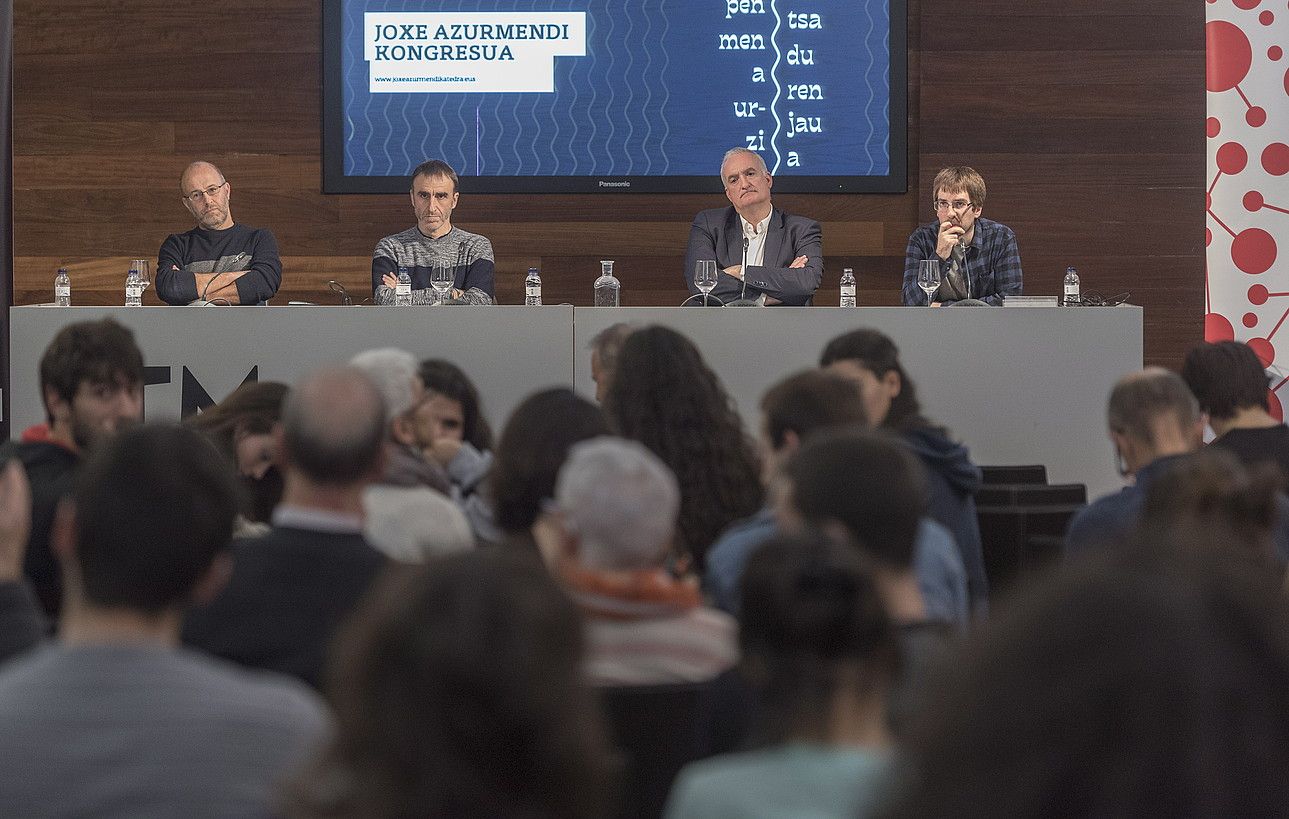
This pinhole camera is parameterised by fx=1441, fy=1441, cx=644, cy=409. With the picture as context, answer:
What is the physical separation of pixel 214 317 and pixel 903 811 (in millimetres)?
4955

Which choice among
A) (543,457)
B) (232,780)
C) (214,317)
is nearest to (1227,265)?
(214,317)

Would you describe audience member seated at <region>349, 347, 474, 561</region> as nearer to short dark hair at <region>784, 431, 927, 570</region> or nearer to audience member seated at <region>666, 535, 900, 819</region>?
short dark hair at <region>784, 431, 927, 570</region>

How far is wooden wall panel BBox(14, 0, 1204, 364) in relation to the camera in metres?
7.08

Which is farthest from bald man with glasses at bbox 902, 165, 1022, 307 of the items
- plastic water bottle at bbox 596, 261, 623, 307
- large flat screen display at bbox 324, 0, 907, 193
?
large flat screen display at bbox 324, 0, 907, 193

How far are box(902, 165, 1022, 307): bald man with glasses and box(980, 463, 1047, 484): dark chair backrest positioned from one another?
1213 mm

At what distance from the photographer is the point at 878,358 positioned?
3555 mm

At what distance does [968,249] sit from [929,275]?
0.51 metres

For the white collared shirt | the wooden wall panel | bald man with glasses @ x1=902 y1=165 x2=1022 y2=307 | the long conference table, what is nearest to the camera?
the long conference table

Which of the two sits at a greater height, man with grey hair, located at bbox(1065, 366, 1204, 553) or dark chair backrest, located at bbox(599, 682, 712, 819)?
man with grey hair, located at bbox(1065, 366, 1204, 553)

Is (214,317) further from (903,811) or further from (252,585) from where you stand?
(903,811)

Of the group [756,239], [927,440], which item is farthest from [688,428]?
[756,239]

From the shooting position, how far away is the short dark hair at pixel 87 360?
9.41 feet

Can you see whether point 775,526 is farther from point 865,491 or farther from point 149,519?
point 149,519

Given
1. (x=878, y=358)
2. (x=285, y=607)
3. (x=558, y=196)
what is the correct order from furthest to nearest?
(x=558, y=196) → (x=878, y=358) → (x=285, y=607)
